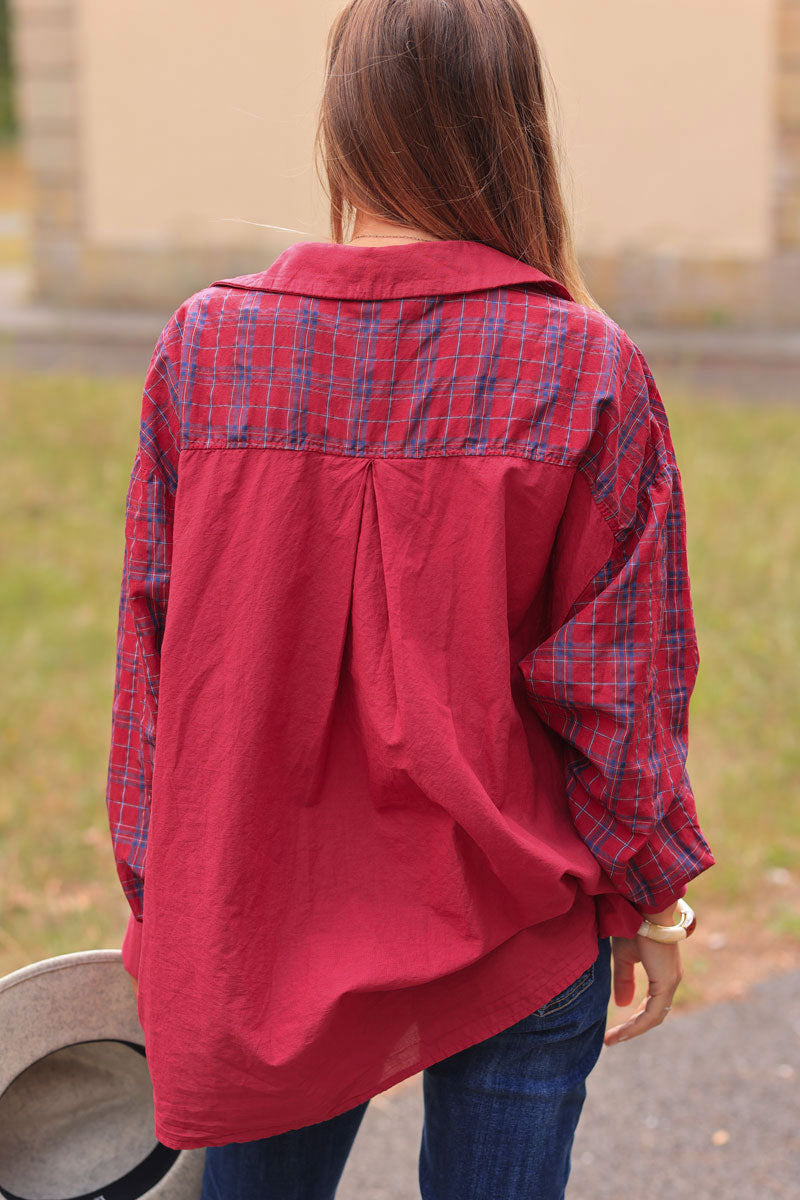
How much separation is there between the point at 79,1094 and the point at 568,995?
66 cm

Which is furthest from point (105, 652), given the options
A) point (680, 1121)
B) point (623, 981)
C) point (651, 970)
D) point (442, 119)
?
point (442, 119)

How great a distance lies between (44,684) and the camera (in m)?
5.00

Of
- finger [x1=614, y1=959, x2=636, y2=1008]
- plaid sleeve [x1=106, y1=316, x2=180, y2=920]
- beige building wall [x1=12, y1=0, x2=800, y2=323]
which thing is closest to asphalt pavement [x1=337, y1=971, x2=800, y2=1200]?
finger [x1=614, y1=959, x2=636, y2=1008]

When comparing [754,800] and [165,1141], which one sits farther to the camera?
[754,800]

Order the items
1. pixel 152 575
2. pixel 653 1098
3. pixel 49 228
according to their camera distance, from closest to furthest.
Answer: pixel 152 575, pixel 653 1098, pixel 49 228

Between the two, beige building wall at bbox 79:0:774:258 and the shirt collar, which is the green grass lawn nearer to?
the shirt collar

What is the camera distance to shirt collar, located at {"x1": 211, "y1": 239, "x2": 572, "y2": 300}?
1.32 meters

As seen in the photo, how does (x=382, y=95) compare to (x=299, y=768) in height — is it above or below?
above

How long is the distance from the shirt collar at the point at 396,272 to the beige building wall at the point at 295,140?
416 inches

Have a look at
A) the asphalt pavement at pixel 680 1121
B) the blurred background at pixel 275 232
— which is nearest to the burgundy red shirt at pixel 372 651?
the asphalt pavement at pixel 680 1121

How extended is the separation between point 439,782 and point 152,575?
1.33 feet

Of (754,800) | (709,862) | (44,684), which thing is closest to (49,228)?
(44,684)

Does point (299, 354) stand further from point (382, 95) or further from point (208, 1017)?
point (208, 1017)

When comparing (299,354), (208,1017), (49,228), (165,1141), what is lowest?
(49,228)
